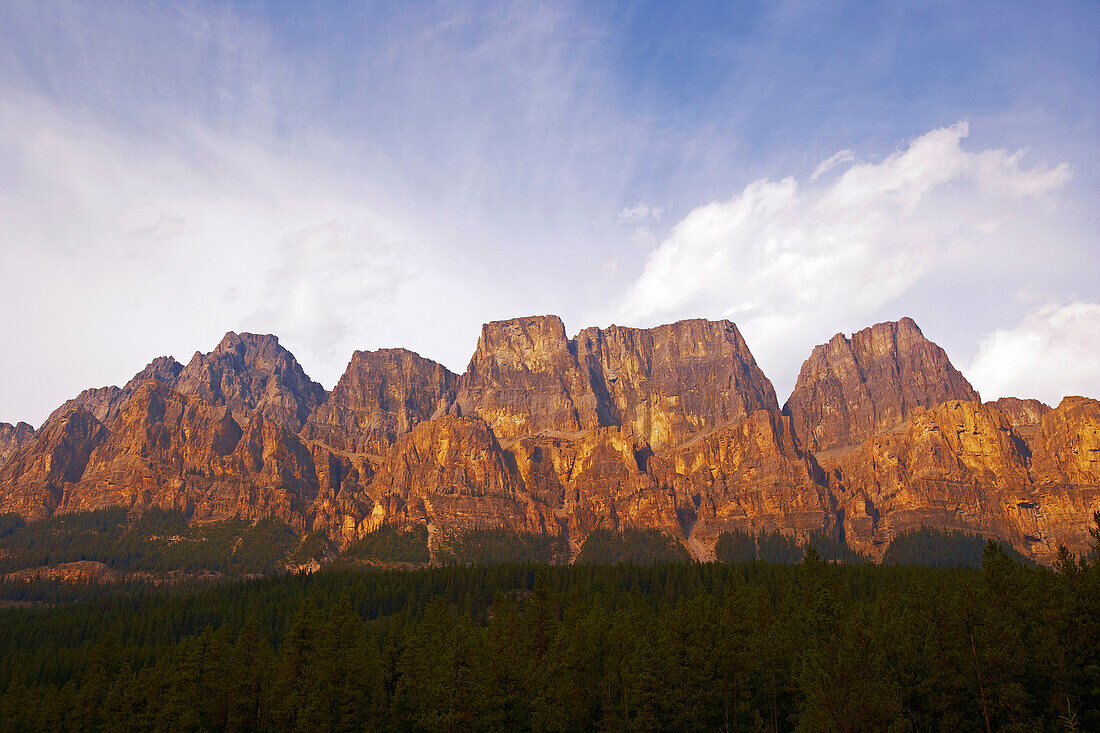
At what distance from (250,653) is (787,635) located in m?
55.4

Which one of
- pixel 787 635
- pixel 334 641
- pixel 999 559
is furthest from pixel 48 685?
pixel 999 559

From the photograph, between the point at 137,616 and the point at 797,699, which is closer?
the point at 797,699

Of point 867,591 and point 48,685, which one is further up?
point 867,591

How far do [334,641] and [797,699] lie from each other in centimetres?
4360

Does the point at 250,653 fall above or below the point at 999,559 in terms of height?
below

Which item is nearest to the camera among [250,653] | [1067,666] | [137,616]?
[1067,666]

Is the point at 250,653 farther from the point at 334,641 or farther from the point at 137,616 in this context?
the point at 137,616

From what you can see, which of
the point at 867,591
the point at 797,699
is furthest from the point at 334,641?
the point at 867,591

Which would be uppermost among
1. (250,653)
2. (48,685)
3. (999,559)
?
(999,559)

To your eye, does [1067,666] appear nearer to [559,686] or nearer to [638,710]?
[638,710]

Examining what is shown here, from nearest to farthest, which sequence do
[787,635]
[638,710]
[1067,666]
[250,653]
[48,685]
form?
[1067,666], [638,710], [787,635], [250,653], [48,685]

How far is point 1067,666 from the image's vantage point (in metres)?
59.8

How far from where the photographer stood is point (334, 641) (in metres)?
76.1

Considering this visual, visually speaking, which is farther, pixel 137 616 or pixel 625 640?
pixel 137 616
